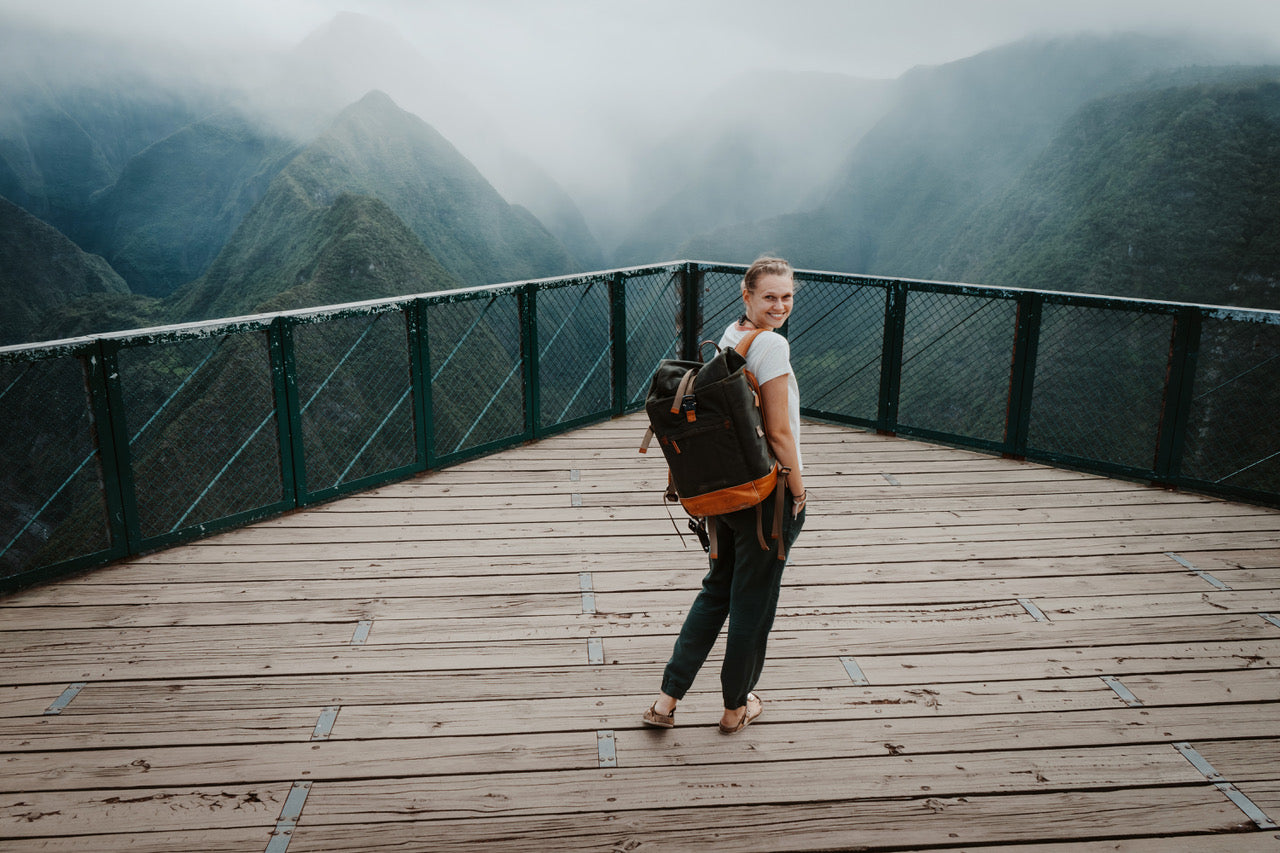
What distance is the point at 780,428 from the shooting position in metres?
2.34

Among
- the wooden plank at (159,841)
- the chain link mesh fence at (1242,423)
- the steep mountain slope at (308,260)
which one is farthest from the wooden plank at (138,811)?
the steep mountain slope at (308,260)

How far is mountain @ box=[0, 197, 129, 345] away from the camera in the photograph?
53975mm

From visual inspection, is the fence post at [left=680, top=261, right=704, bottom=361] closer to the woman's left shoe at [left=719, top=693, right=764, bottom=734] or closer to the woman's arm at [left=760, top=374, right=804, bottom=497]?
the woman's left shoe at [left=719, top=693, right=764, bottom=734]

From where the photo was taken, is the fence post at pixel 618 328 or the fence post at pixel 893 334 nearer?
the fence post at pixel 893 334

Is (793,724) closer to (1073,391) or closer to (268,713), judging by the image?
(268,713)

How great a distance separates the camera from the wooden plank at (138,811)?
2.34 meters

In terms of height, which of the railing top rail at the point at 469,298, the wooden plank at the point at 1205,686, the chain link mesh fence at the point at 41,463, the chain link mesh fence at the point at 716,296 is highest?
the railing top rail at the point at 469,298

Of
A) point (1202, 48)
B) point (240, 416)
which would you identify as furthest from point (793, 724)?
point (1202, 48)

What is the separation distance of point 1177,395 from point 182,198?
3686 inches

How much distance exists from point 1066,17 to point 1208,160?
42.9m

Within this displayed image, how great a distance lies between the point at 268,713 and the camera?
2.91 m

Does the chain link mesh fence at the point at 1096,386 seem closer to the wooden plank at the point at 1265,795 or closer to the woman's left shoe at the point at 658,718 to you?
the wooden plank at the point at 1265,795

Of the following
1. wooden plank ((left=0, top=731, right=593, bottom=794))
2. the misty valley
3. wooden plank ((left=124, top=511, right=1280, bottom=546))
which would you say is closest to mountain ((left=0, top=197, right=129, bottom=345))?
the misty valley

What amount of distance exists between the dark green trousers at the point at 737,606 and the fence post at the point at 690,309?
4099 millimetres
